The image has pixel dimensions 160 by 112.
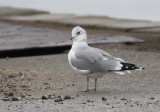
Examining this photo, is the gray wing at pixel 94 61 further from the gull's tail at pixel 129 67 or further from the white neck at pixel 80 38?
the white neck at pixel 80 38

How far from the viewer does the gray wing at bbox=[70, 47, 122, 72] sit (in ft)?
19.6

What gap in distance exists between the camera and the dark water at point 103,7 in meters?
12.7

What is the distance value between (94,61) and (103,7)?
8029 millimetres

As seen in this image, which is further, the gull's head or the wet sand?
the gull's head

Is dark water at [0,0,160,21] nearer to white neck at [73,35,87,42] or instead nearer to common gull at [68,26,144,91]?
white neck at [73,35,87,42]

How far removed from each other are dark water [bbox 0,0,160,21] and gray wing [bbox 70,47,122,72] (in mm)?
6164

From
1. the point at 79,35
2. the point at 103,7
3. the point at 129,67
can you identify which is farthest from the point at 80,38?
the point at 103,7

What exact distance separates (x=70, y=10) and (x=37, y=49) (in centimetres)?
573

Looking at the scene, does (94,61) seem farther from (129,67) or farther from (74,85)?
(74,85)

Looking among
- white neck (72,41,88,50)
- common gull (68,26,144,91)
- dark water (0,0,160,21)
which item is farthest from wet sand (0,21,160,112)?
dark water (0,0,160,21)

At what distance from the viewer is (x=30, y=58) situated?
8461 mm

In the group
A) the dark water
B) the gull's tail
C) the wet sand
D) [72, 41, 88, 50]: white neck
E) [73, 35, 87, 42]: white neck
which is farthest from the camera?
Result: the dark water

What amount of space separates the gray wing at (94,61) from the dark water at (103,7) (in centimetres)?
616

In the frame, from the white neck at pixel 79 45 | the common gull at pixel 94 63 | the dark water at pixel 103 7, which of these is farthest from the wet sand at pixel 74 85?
the dark water at pixel 103 7
